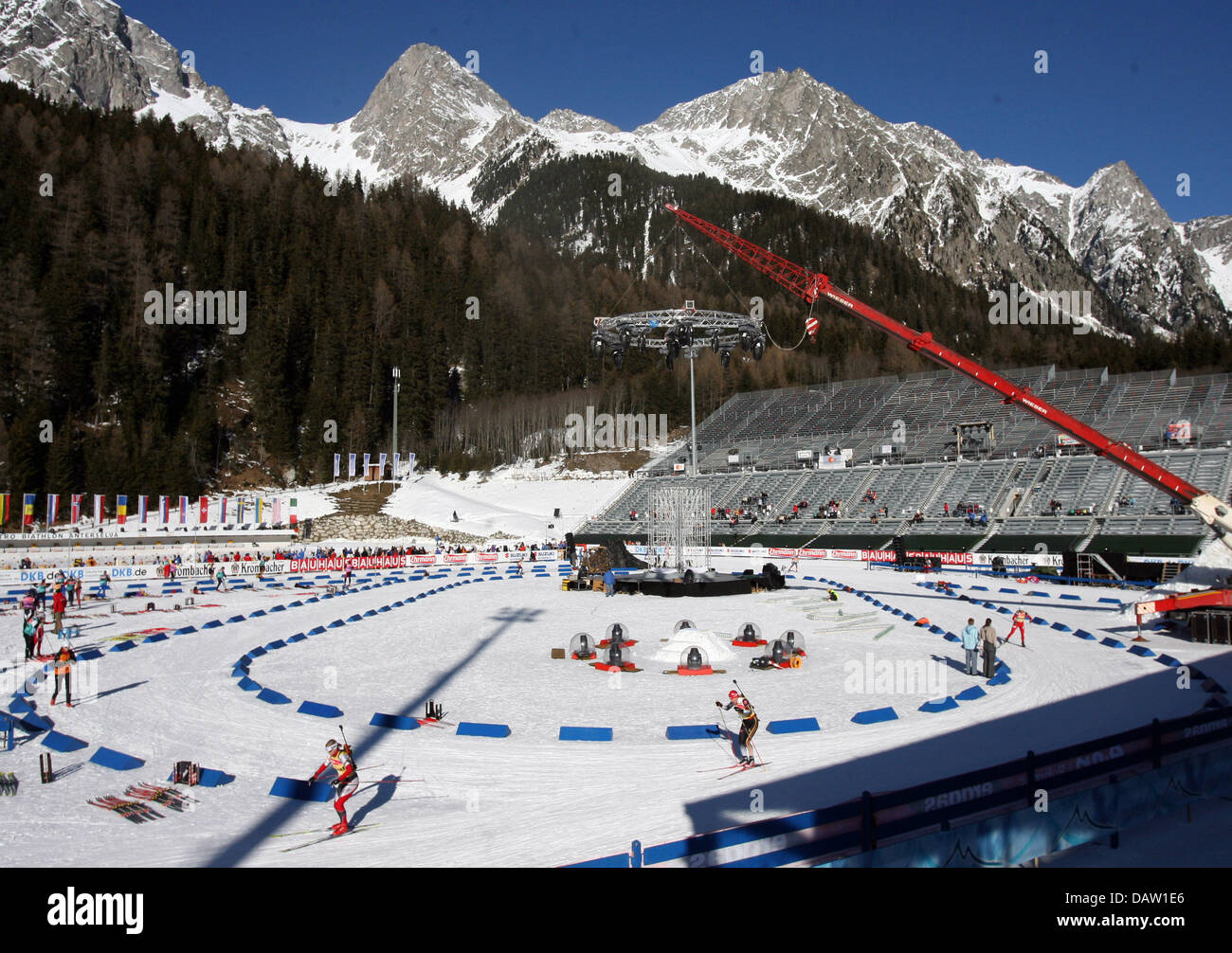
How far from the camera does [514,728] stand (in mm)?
15430

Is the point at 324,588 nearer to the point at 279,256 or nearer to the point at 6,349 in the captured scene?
the point at 6,349

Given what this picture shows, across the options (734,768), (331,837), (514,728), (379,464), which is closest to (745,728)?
(734,768)

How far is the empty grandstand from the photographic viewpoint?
47.1m

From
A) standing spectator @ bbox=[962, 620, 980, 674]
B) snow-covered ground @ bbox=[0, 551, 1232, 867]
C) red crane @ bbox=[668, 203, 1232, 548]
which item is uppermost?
red crane @ bbox=[668, 203, 1232, 548]

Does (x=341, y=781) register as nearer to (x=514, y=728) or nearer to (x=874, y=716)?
(x=514, y=728)

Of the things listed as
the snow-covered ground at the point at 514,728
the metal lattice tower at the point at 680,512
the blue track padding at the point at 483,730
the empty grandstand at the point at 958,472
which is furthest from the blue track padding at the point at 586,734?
the empty grandstand at the point at 958,472

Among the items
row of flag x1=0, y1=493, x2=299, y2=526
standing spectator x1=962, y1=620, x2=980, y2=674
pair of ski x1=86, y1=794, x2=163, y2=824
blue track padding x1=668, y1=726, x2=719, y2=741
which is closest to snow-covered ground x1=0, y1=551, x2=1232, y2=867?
pair of ski x1=86, y1=794, x2=163, y2=824

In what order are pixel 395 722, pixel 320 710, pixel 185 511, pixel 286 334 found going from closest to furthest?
1. pixel 395 722
2. pixel 320 710
3. pixel 185 511
4. pixel 286 334

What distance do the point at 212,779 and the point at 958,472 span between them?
181 feet

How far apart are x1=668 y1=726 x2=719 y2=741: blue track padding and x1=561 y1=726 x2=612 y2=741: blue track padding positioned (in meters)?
1.11

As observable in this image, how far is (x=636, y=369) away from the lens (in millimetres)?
114688

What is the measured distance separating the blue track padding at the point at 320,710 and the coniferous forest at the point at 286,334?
246 ft

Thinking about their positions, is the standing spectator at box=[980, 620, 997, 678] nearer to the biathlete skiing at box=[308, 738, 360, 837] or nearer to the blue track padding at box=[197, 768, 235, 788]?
the biathlete skiing at box=[308, 738, 360, 837]
